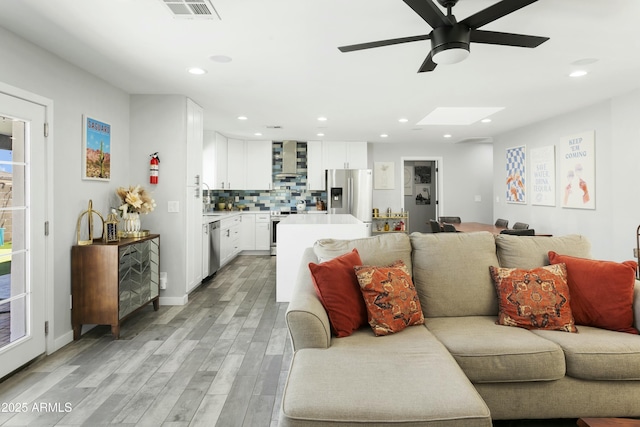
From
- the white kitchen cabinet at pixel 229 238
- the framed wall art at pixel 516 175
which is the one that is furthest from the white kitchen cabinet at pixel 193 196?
the framed wall art at pixel 516 175

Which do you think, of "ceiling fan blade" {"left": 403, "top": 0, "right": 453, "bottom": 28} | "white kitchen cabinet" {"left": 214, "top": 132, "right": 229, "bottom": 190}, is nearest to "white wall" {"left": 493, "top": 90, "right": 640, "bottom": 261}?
"ceiling fan blade" {"left": 403, "top": 0, "right": 453, "bottom": 28}

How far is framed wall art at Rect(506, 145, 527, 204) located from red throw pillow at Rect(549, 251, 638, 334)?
4.28 meters

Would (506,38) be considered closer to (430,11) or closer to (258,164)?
(430,11)

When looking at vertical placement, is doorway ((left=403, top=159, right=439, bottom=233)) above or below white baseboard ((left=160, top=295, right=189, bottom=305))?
above

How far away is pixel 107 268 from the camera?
10.1 feet

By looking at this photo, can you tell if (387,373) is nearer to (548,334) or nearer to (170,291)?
(548,334)

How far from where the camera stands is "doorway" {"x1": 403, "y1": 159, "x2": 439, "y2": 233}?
836cm

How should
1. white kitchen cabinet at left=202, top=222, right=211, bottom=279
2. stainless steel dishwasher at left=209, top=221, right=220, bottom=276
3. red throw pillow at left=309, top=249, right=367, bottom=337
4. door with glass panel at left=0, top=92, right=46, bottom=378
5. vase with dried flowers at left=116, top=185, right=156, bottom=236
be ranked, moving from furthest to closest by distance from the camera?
stainless steel dishwasher at left=209, top=221, right=220, bottom=276 → white kitchen cabinet at left=202, top=222, right=211, bottom=279 → vase with dried flowers at left=116, top=185, right=156, bottom=236 → door with glass panel at left=0, top=92, right=46, bottom=378 → red throw pillow at left=309, top=249, right=367, bottom=337

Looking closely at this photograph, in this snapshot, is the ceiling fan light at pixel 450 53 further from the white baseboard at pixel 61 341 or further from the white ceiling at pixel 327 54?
the white baseboard at pixel 61 341

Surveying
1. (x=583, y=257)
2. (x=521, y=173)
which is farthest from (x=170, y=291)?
(x=521, y=173)

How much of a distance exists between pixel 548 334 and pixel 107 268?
330cm

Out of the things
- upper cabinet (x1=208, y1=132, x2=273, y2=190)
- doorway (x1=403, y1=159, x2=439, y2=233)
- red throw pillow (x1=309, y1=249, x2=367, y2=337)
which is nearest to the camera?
red throw pillow (x1=309, y1=249, x2=367, y2=337)

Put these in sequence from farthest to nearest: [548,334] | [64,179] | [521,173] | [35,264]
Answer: [521,173] → [64,179] → [35,264] → [548,334]

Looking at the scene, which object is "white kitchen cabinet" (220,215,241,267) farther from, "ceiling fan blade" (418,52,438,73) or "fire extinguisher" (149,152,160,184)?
"ceiling fan blade" (418,52,438,73)
